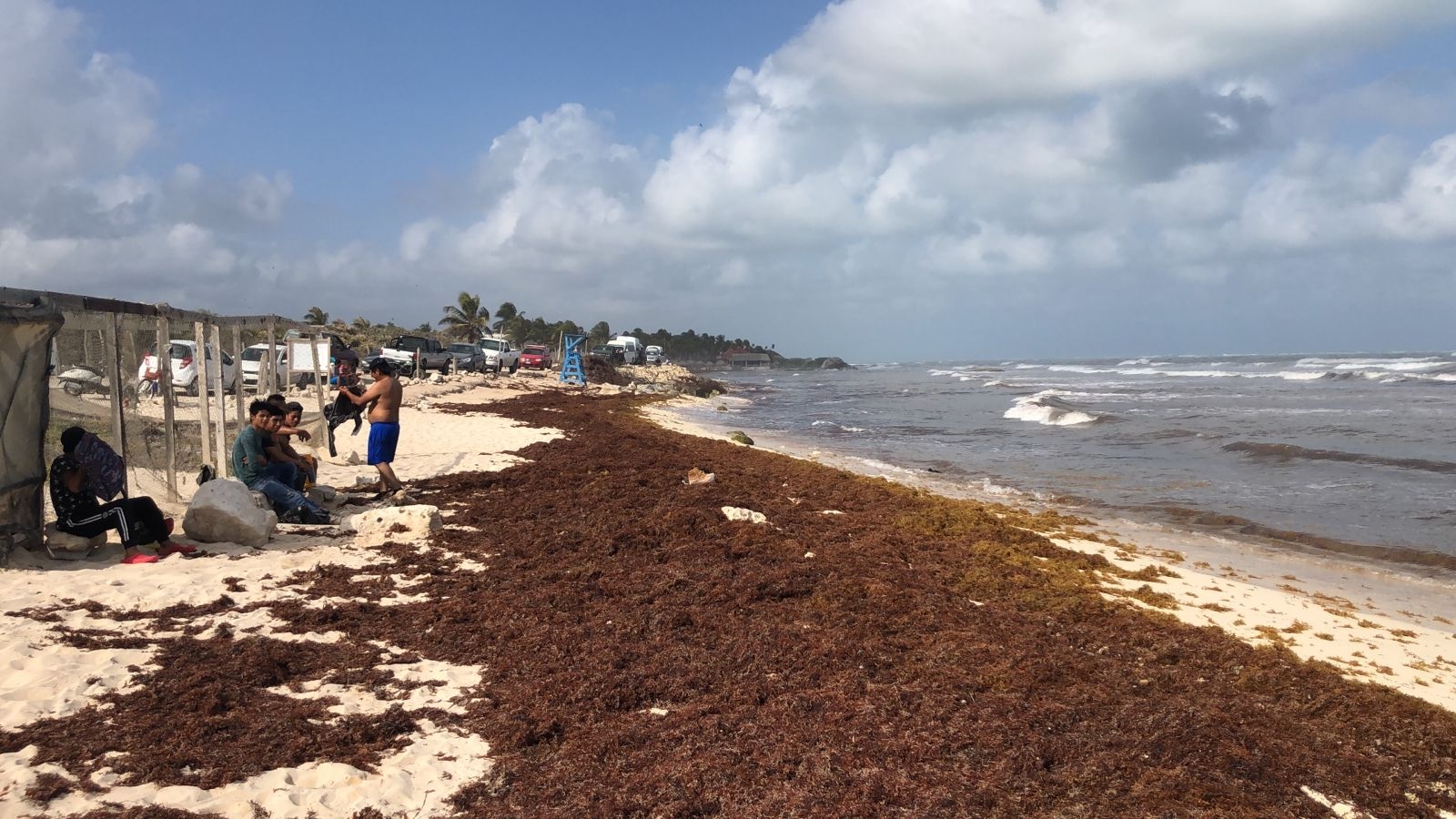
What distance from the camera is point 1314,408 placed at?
29.6 meters

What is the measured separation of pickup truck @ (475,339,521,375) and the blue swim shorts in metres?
31.0

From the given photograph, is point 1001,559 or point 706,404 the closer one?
point 1001,559

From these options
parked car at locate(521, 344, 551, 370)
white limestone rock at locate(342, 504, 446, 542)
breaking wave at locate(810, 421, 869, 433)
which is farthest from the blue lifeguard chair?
white limestone rock at locate(342, 504, 446, 542)

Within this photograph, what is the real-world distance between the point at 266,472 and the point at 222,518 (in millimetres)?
1431

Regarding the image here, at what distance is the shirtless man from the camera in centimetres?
1010

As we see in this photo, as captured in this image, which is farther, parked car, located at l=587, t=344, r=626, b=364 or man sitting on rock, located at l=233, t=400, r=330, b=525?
parked car, located at l=587, t=344, r=626, b=364

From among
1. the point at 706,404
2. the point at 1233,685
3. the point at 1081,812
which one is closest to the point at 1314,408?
the point at 706,404

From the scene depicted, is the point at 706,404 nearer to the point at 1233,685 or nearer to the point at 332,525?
the point at 332,525

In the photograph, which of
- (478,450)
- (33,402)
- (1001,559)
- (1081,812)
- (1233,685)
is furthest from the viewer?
(478,450)

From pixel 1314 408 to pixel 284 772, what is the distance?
34120mm

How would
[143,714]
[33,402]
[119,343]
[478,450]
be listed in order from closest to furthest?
[143,714]
[33,402]
[119,343]
[478,450]

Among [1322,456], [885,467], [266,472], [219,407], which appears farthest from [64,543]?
[1322,456]

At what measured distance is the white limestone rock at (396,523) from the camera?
27.1 ft

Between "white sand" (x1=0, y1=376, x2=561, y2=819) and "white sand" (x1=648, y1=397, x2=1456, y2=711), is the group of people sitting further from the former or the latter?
"white sand" (x1=648, y1=397, x2=1456, y2=711)
